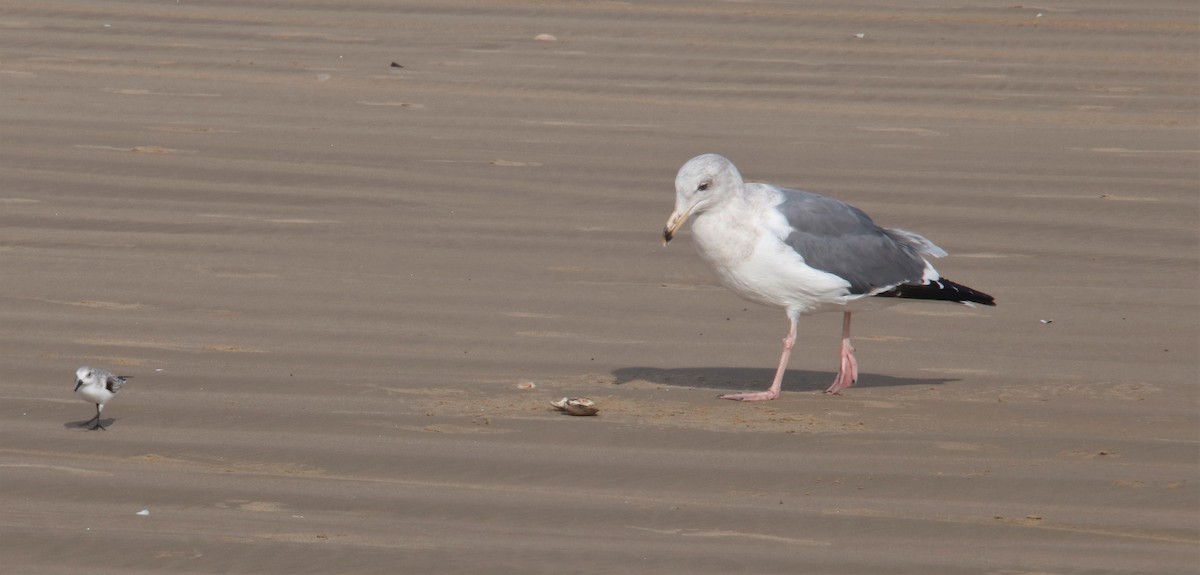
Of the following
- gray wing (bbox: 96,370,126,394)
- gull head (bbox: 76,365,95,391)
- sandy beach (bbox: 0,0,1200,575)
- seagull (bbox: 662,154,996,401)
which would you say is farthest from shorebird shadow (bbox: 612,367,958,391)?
gull head (bbox: 76,365,95,391)

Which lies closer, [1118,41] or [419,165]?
[419,165]

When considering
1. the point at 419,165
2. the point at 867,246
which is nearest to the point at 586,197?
the point at 419,165

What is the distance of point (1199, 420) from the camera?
241 inches

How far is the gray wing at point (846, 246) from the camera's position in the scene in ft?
21.5

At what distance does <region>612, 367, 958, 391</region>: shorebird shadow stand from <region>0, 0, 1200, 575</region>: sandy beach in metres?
0.02

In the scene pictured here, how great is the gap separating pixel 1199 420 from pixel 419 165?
5529 mm

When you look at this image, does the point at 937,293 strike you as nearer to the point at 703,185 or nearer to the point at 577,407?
the point at 703,185

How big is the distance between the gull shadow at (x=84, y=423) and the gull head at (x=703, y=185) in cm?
207

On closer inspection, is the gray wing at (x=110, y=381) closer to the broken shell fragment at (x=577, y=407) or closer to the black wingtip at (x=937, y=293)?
the broken shell fragment at (x=577, y=407)

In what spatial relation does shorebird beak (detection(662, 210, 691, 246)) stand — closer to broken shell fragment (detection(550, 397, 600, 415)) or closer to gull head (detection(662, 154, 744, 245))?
gull head (detection(662, 154, 744, 245))

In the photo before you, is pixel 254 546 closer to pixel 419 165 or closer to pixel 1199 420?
pixel 1199 420

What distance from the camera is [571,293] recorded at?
7980mm

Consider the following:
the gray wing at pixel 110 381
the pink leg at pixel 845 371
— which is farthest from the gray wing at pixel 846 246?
the gray wing at pixel 110 381

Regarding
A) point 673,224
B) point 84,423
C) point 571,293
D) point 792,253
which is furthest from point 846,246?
point 84,423
